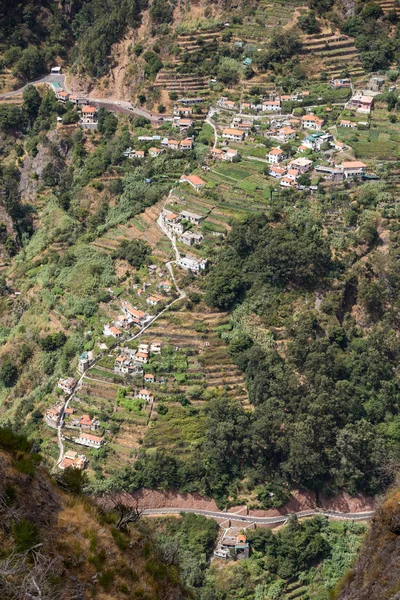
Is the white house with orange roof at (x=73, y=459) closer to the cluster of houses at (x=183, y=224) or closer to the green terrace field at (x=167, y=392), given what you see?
the green terrace field at (x=167, y=392)

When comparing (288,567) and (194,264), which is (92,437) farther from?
(194,264)

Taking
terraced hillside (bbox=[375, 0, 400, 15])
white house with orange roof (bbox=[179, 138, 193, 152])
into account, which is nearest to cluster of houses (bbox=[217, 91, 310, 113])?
white house with orange roof (bbox=[179, 138, 193, 152])

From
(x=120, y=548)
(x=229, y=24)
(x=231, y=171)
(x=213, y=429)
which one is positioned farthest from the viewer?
(x=229, y=24)

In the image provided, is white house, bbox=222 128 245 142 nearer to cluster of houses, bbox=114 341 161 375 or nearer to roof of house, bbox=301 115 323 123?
roof of house, bbox=301 115 323 123

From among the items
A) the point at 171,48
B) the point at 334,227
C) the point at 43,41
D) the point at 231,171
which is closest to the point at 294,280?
the point at 334,227

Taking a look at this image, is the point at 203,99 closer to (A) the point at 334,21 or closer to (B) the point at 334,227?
(A) the point at 334,21

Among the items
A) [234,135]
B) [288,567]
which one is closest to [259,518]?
[288,567]

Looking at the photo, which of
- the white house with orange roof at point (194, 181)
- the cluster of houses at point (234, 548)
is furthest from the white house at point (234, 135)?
the cluster of houses at point (234, 548)
